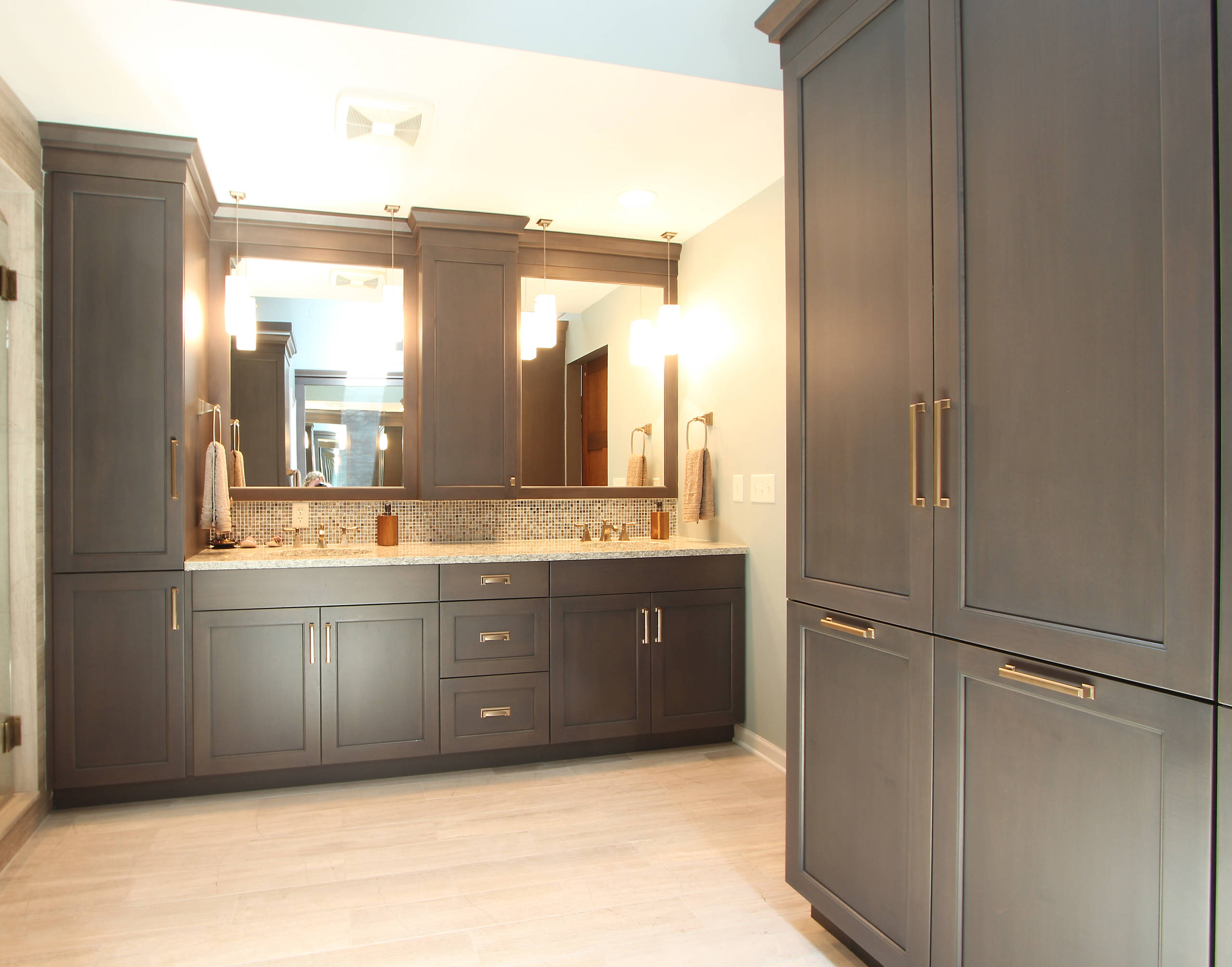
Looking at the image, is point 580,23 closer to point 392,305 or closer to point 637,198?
point 637,198

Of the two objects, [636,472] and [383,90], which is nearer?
[383,90]

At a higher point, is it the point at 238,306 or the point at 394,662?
the point at 238,306

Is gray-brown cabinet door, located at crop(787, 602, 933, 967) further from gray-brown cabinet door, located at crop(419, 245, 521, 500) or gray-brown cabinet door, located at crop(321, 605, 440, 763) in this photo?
gray-brown cabinet door, located at crop(419, 245, 521, 500)

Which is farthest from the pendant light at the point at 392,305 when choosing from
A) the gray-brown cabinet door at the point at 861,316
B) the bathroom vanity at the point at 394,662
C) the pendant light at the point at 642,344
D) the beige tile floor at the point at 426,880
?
the gray-brown cabinet door at the point at 861,316

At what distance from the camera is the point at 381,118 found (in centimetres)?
255

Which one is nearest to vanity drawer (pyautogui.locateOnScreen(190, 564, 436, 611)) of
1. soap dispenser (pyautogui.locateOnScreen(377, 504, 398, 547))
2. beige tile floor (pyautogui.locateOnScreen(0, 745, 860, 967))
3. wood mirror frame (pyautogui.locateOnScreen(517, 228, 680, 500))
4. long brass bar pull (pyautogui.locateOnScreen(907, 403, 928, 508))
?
soap dispenser (pyautogui.locateOnScreen(377, 504, 398, 547))

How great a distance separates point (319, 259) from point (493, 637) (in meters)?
1.88

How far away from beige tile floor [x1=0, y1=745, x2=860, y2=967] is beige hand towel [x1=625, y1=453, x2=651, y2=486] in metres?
1.45

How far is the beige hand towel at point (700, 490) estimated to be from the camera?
11.9 feet

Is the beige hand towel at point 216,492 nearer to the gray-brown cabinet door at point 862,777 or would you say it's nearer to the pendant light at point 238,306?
the pendant light at point 238,306

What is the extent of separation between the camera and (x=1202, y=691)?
3.52ft

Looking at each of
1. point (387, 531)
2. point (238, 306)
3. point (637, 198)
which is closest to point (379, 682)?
point (387, 531)

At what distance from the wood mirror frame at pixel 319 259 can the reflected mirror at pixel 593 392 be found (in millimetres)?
526

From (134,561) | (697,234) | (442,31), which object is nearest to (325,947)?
(134,561)
